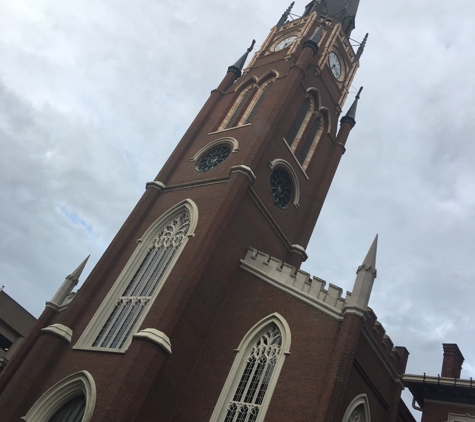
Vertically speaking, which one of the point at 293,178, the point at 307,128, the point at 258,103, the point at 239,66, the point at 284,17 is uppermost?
the point at 284,17

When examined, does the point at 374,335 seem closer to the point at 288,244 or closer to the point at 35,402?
the point at 288,244

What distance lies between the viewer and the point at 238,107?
28453mm

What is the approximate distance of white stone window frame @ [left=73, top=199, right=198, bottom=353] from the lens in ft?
61.8

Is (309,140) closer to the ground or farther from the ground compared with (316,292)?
farther from the ground

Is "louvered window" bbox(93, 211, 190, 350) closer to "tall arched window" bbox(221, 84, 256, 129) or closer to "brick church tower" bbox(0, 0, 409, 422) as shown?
"brick church tower" bbox(0, 0, 409, 422)

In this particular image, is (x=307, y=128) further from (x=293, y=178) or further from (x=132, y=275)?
(x=132, y=275)

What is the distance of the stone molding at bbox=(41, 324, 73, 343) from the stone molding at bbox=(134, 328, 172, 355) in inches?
154

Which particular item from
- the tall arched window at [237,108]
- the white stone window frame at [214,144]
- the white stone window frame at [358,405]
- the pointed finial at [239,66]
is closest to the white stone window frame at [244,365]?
the white stone window frame at [358,405]

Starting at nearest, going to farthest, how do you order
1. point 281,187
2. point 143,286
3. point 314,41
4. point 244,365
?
→ 1. point 244,365
2. point 143,286
3. point 281,187
4. point 314,41

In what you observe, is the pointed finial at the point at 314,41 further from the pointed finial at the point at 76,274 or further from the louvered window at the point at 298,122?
the pointed finial at the point at 76,274

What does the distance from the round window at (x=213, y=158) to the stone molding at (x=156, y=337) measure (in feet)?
31.4

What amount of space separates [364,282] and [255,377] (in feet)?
16.5

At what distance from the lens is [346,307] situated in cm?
1736

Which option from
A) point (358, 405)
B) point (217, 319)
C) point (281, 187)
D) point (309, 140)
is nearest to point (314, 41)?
point (309, 140)
